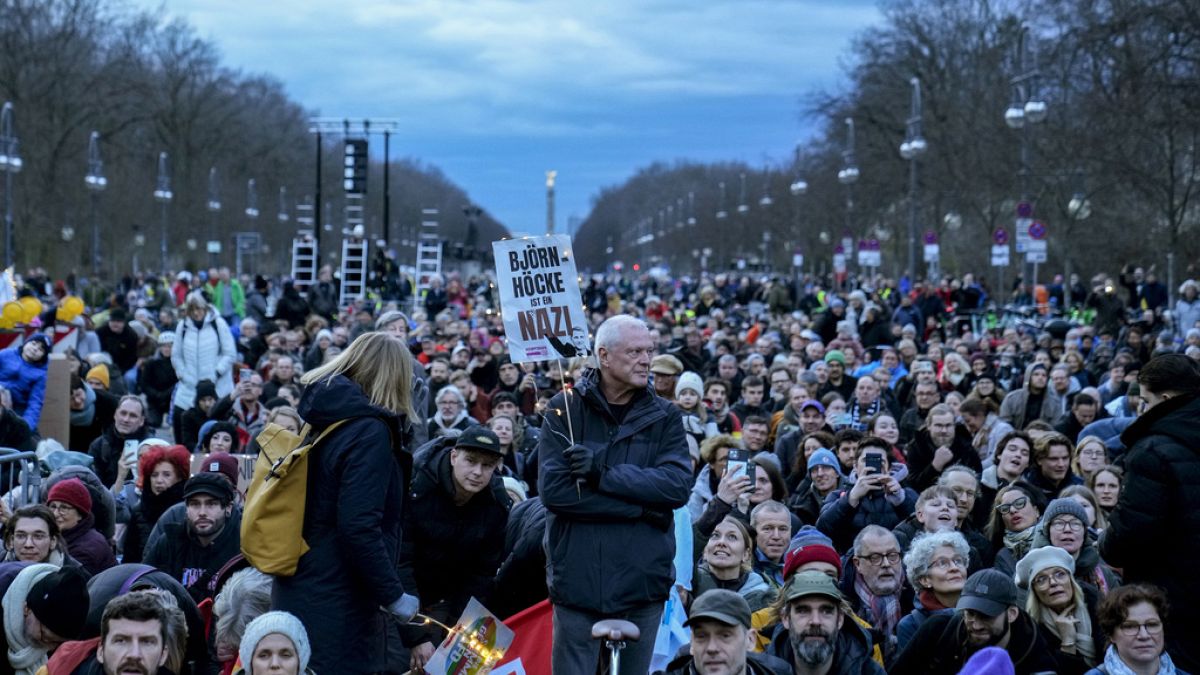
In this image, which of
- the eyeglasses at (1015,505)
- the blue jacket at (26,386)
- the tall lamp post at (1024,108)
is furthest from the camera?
the tall lamp post at (1024,108)

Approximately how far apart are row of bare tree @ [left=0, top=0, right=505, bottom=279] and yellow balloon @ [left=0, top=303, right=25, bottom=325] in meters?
34.7

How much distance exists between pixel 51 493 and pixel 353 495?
3.37 metres

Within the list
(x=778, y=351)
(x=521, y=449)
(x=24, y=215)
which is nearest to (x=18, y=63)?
(x=24, y=215)

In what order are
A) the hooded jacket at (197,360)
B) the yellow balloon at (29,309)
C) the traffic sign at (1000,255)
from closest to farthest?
1. the hooded jacket at (197,360)
2. the yellow balloon at (29,309)
3. the traffic sign at (1000,255)

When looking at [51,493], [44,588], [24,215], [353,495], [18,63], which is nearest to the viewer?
[353,495]

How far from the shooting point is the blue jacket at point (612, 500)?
6.14m

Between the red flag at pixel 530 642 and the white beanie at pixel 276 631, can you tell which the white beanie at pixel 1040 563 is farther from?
the white beanie at pixel 276 631

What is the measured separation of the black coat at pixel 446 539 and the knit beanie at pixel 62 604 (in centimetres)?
137

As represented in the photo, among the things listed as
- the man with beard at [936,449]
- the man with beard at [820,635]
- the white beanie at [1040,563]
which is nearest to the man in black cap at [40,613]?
the man with beard at [820,635]

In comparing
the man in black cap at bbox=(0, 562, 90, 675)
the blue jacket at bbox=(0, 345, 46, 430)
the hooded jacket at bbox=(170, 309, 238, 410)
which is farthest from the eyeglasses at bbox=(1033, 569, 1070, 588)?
the hooded jacket at bbox=(170, 309, 238, 410)

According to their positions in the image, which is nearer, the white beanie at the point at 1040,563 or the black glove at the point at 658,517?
the black glove at the point at 658,517

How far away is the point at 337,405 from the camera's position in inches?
242

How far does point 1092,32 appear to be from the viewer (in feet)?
77.4

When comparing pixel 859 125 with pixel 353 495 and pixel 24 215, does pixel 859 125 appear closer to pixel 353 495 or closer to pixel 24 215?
pixel 24 215
